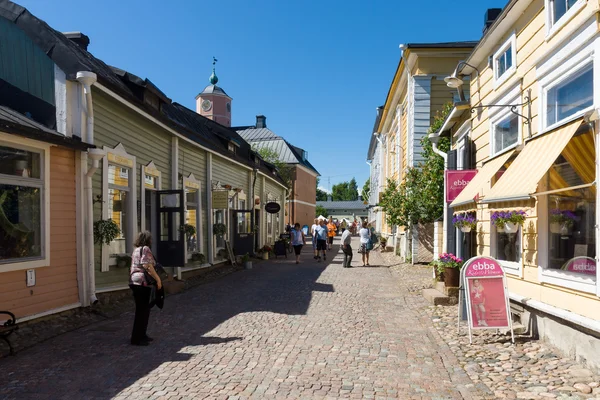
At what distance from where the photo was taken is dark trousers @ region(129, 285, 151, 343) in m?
6.61

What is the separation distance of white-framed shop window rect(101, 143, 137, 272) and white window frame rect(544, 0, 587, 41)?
736 cm

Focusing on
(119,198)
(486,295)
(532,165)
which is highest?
(532,165)

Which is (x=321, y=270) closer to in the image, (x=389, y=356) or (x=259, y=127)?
(x=389, y=356)

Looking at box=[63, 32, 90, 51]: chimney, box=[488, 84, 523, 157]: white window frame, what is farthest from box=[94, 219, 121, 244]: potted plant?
box=[488, 84, 523, 157]: white window frame

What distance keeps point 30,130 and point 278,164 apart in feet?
113

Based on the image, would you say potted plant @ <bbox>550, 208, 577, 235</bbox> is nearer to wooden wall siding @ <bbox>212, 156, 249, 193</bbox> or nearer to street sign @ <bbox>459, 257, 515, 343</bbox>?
street sign @ <bbox>459, 257, 515, 343</bbox>

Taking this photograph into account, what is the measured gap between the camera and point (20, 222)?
7395 millimetres

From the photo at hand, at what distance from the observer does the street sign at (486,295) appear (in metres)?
6.82

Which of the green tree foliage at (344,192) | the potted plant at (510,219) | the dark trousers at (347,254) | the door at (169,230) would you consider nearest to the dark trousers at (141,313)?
the door at (169,230)

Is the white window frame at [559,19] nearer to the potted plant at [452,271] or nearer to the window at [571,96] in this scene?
the window at [571,96]

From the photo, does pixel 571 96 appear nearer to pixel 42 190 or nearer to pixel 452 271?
pixel 452 271

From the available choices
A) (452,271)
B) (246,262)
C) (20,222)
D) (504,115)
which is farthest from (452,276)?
(246,262)

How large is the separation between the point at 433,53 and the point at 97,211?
38.8ft

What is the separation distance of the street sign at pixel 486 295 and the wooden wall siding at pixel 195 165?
29.0ft
